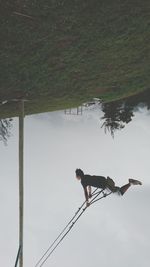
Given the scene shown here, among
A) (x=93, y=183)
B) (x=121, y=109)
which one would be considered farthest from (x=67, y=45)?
(x=121, y=109)

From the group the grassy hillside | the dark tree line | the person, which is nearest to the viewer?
the grassy hillside

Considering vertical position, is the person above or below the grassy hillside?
below

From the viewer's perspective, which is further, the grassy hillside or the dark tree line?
the dark tree line

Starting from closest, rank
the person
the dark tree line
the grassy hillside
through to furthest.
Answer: the grassy hillside < the person < the dark tree line

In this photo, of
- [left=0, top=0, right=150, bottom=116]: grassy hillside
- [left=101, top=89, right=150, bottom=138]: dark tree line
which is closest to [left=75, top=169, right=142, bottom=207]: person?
[left=0, top=0, right=150, bottom=116]: grassy hillside

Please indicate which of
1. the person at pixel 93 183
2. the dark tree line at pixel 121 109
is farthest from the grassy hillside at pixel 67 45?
the dark tree line at pixel 121 109

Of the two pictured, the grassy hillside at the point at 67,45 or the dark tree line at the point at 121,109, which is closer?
the grassy hillside at the point at 67,45

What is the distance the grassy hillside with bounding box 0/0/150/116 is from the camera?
9.36m

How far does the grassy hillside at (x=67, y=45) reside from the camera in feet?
30.7

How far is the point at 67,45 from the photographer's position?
11023mm

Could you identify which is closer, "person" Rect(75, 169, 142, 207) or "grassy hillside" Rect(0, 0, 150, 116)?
"grassy hillside" Rect(0, 0, 150, 116)

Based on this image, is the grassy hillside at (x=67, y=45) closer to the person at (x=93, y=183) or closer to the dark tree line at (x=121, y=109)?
the person at (x=93, y=183)

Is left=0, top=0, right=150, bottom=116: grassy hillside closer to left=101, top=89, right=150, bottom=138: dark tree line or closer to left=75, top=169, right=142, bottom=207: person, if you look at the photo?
left=75, top=169, right=142, bottom=207: person

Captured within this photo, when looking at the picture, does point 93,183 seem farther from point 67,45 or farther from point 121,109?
point 121,109
